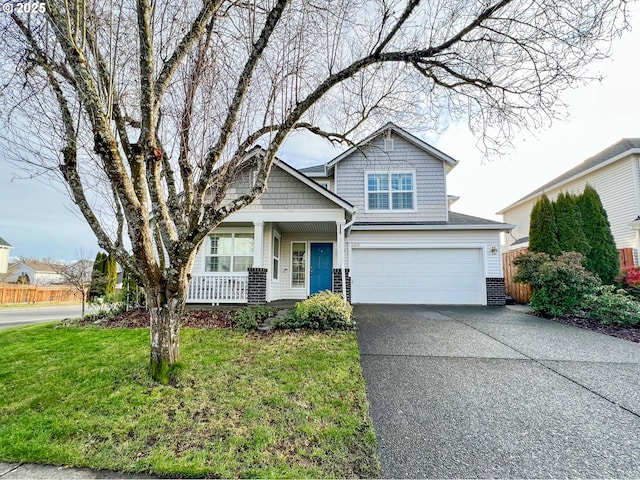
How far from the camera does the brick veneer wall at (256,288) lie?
931cm

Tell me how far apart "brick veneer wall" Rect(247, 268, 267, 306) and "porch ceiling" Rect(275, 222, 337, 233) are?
2.09 m

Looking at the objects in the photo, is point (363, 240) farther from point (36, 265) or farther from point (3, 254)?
point (36, 265)

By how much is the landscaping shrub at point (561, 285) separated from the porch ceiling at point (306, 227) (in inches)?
256

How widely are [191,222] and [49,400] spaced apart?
272cm

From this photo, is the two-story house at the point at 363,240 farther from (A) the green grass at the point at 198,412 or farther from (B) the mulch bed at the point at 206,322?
(A) the green grass at the point at 198,412

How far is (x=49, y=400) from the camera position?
12.2 ft

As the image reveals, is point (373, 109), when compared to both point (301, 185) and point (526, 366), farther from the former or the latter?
point (526, 366)

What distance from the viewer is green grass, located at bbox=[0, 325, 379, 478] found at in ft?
8.62

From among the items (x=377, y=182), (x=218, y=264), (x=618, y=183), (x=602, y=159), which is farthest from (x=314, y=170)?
(x=602, y=159)

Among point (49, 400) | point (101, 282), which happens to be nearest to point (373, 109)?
point (49, 400)

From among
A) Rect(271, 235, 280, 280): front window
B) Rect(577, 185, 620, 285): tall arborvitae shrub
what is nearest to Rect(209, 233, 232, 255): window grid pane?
Rect(271, 235, 280, 280): front window

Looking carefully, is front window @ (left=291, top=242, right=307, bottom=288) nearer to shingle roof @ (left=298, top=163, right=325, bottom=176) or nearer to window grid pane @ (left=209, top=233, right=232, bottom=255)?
window grid pane @ (left=209, top=233, right=232, bottom=255)

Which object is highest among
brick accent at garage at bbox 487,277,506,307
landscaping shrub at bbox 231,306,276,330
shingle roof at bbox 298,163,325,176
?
shingle roof at bbox 298,163,325,176

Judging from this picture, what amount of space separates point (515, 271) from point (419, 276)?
13.7ft
